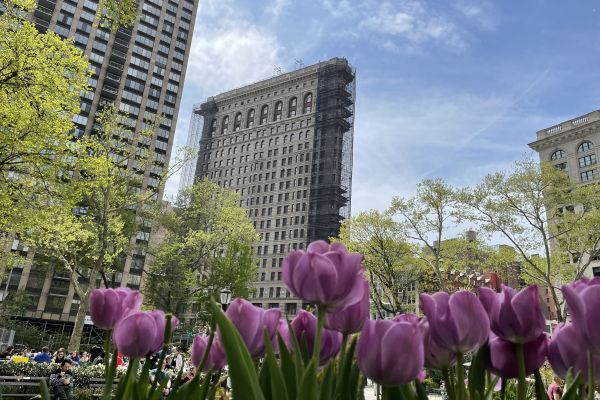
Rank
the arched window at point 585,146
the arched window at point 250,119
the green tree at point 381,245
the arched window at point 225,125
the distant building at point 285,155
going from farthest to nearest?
the arched window at point 225,125 < the arched window at point 250,119 < the distant building at point 285,155 < the arched window at point 585,146 < the green tree at point 381,245

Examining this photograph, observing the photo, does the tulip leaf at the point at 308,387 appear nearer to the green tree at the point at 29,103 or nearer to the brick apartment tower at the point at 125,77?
the green tree at the point at 29,103

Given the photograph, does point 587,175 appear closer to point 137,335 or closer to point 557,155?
point 557,155

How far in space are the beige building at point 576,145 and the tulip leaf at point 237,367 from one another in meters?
57.4

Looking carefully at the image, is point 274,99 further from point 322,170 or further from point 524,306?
point 524,306

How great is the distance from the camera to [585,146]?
51531 millimetres

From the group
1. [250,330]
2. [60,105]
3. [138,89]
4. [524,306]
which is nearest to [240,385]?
[250,330]

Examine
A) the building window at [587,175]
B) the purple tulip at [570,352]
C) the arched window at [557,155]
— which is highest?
the arched window at [557,155]

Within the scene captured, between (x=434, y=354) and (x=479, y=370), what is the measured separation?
0.10 meters

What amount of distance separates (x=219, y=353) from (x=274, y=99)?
314ft

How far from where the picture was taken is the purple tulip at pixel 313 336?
111 cm

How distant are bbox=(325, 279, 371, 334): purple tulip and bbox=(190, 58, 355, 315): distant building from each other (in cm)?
7165

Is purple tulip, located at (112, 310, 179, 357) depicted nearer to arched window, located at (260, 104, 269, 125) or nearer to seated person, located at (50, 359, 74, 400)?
seated person, located at (50, 359, 74, 400)

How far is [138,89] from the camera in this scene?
215ft

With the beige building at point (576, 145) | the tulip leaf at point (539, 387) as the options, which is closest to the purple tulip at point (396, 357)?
the tulip leaf at point (539, 387)
